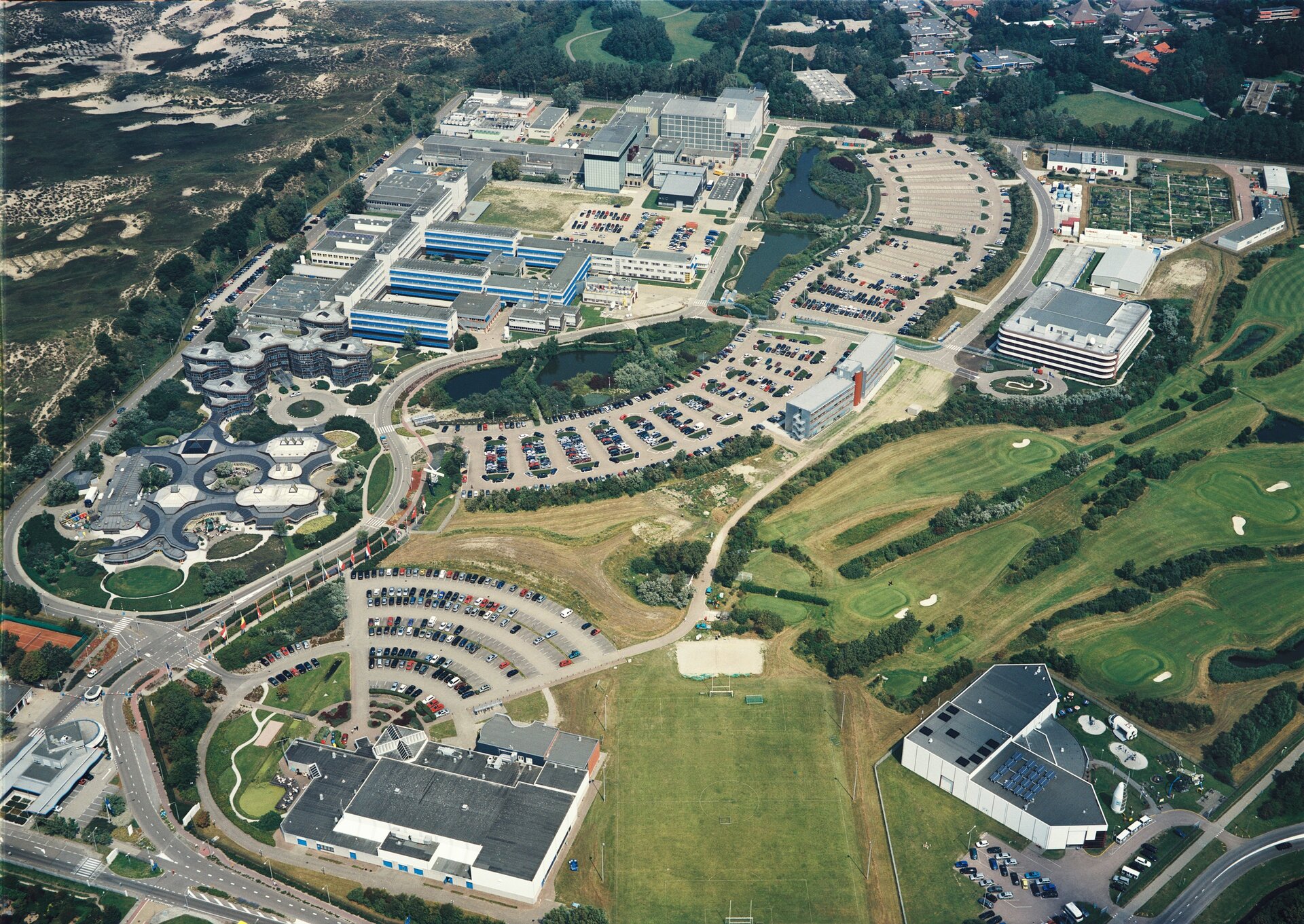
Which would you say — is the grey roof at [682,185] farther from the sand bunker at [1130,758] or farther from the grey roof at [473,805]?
the sand bunker at [1130,758]

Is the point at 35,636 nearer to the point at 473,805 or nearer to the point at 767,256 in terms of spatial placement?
the point at 473,805

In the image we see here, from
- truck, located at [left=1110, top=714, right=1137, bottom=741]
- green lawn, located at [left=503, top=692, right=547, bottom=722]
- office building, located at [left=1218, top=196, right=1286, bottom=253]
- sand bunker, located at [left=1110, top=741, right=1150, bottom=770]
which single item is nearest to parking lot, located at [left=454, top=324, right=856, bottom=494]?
green lawn, located at [left=503, top=692, right=547, bottom=722]

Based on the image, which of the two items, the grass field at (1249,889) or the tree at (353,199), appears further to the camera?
the tree at (353,199)

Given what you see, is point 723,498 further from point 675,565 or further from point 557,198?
point 557,198

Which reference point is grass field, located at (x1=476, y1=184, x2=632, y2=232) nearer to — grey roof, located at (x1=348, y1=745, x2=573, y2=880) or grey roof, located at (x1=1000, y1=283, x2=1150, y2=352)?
grey roof, located at (x1=1000, y1=283, x2=1150, y2=352)

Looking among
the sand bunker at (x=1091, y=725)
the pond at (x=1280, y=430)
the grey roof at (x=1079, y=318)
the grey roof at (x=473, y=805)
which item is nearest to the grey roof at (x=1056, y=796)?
the sand bunker at (x=1091, y=725)

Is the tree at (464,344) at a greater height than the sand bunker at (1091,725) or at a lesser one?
lesser
